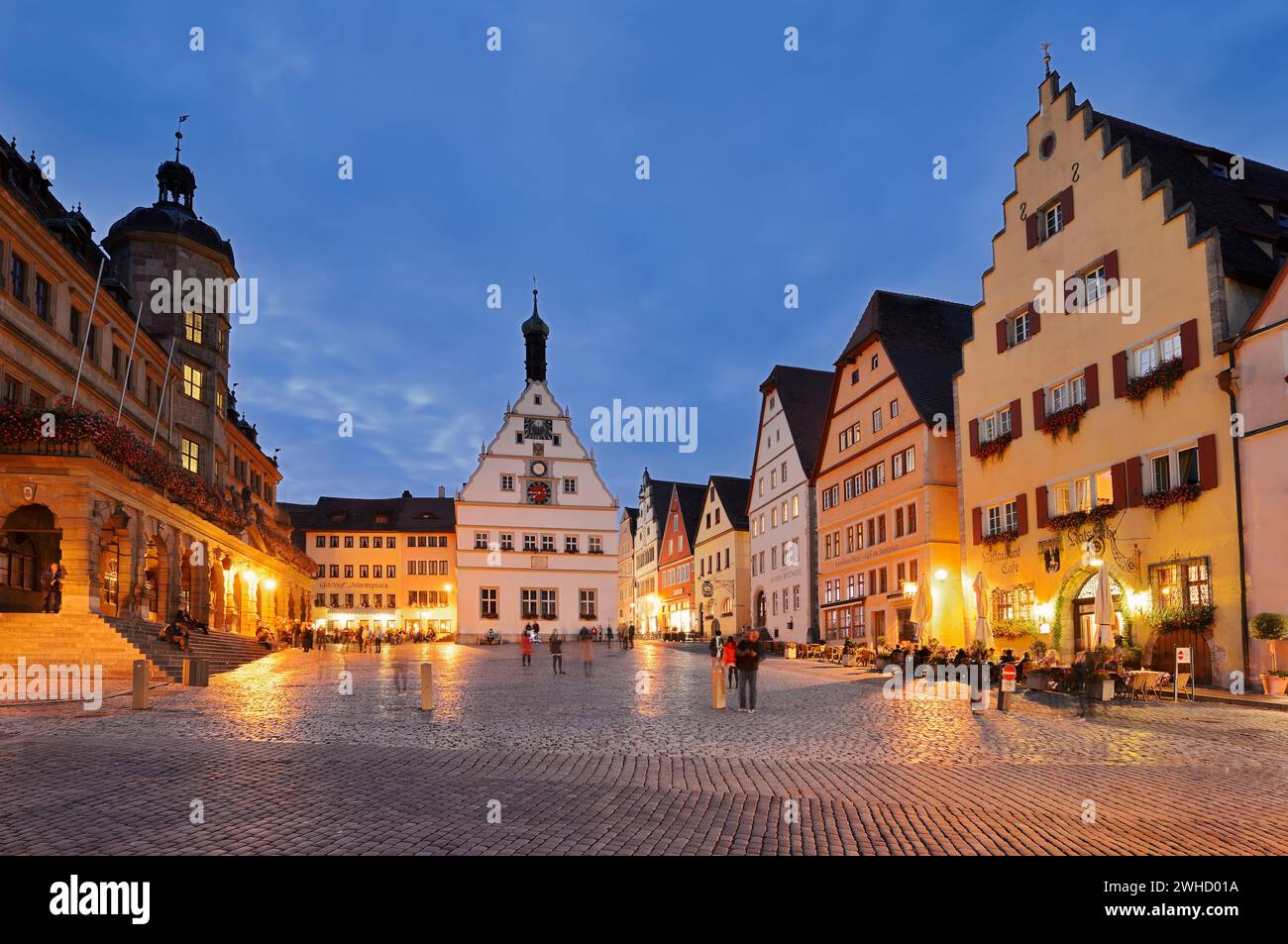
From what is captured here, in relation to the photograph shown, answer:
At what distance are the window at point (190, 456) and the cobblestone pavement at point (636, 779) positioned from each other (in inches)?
923

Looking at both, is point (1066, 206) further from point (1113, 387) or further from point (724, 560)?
point (724, 560)

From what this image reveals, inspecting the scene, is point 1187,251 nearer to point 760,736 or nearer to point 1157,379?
point 1157,379

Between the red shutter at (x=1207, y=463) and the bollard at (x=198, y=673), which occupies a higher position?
the red shutter at (x=1207, y=463)

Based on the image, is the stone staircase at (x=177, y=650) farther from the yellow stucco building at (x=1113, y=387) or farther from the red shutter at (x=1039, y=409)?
the red shutter at (x=1039, y=409)

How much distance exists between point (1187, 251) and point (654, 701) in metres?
17.4

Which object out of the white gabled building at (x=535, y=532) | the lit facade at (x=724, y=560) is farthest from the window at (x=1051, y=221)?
the white gabled building at (x=535, y=532)

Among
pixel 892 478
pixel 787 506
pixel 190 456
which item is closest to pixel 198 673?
pixel 190 456

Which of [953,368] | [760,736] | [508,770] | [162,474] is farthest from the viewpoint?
[953,368]

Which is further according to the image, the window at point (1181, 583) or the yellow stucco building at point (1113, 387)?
the yellow stucco building at point (1113, 387)

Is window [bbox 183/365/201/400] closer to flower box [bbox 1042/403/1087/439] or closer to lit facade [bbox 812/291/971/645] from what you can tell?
lit facade [bbox 812/291/971/645]

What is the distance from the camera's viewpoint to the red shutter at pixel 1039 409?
3019cm

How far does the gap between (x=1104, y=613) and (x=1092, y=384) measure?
8526 millimetres
